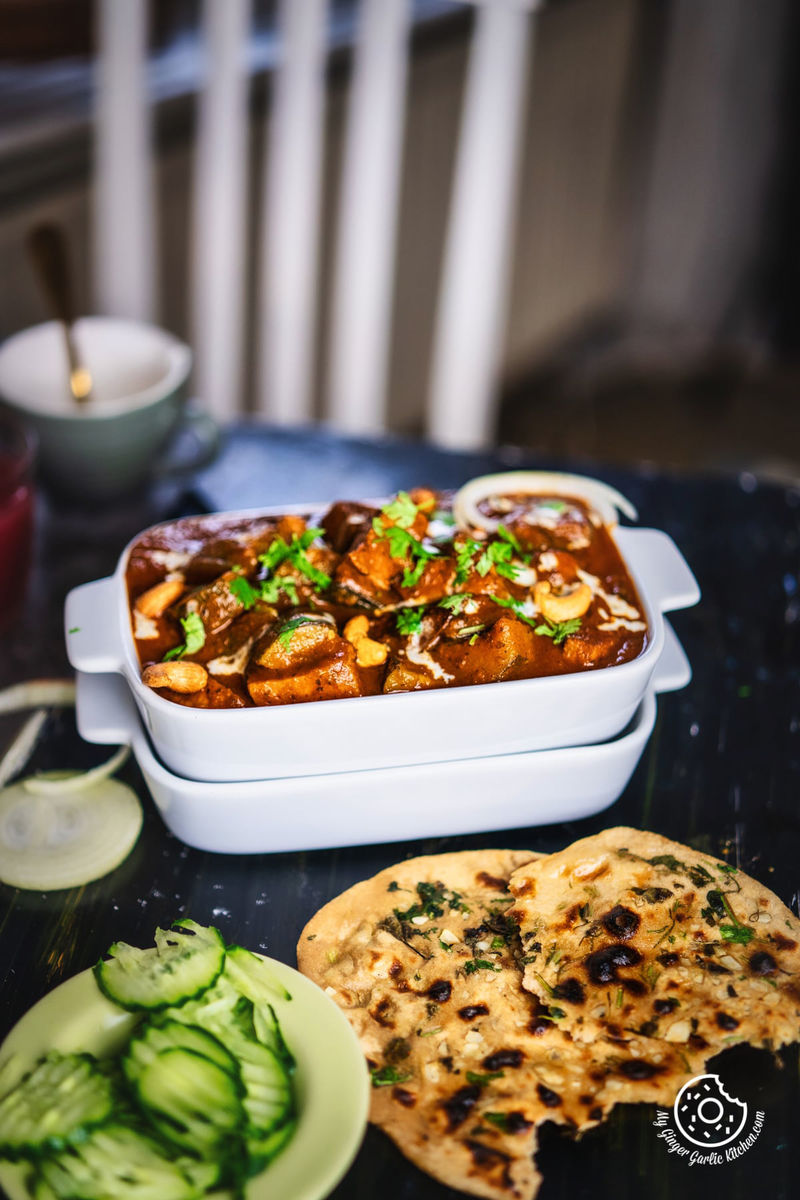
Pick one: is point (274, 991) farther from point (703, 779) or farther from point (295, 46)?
point (295, 46)

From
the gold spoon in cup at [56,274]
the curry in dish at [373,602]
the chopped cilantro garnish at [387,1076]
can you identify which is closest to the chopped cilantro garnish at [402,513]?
the curry in dish at [373,602]

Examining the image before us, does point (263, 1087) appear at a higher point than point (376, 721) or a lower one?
lower

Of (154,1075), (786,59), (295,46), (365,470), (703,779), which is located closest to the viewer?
(154,1075)

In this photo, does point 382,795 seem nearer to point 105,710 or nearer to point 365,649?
point 365,649

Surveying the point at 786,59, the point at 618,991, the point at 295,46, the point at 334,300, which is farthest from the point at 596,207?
the point at 618,991

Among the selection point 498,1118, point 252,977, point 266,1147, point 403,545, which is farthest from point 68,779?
point 498,1118
